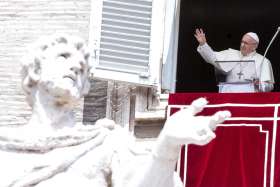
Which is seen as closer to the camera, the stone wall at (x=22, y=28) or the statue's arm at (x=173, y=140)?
the statue's arm at (x=173, y=140)

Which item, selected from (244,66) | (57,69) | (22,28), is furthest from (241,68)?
(57,69)

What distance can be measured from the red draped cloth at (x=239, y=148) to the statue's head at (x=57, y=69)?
5.18 metres

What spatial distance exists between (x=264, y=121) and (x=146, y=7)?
47.8 inches

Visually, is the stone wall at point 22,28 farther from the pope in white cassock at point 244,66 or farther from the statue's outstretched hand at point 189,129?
the statue's outstretched hand at point 189,129

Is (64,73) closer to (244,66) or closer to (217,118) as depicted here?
(217,118)

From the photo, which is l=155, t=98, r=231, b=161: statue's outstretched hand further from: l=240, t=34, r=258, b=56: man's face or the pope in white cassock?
l=240, t=34, r=258, b=56: man's face

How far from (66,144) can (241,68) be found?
6564 millimetres

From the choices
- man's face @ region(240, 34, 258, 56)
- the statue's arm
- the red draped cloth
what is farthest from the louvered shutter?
the statue's arm

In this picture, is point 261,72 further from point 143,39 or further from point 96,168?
point 96,168

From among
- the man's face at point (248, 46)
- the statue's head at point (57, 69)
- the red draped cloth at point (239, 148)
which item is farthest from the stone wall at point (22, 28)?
the statue's head at point (57, 69)

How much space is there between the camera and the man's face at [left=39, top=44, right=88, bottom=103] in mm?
6996

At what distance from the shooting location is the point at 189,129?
6.33 m

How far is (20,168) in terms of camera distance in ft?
22.4

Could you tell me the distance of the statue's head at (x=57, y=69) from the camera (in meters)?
7.01
